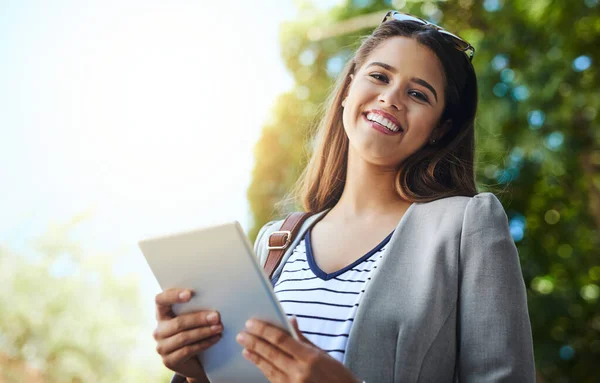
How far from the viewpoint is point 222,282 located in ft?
3.19

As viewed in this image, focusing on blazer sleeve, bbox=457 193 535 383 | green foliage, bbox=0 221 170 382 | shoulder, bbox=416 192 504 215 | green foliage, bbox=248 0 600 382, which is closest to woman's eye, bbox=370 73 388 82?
shoulder, bbox=416 192 504 215

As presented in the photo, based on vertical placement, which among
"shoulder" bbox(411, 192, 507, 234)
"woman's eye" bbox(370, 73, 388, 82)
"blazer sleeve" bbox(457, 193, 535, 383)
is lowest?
"blazer sleeve" bbox(457, 193, 535, 383)

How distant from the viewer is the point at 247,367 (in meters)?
1.04

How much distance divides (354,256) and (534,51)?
11.6 feet

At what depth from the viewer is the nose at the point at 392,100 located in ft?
4.15

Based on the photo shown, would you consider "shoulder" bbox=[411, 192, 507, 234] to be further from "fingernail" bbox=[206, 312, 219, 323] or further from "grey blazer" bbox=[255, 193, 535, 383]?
"fingernail" bbox=[206, 312, 219, 323]

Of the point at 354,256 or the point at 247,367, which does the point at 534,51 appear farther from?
the point at 247,367

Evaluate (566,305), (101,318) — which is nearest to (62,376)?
(101,318)

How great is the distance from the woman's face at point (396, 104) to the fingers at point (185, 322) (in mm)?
508

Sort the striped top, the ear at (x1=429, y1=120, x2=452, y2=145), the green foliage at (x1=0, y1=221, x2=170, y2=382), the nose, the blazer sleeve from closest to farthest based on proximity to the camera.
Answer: the blazer sleeve
the striped top
the nose
the ear at (x1=429, y1=120, x2=452, y2=145)
the green foliage at (x1=0, y1=221, x2=170, y2=382)

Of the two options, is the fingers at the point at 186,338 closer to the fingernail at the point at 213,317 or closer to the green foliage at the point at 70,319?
the fingernail at the point at 213,317

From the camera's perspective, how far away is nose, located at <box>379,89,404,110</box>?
1.26 m

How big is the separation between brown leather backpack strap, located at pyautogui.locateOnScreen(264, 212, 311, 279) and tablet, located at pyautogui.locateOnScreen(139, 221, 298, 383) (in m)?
0.31

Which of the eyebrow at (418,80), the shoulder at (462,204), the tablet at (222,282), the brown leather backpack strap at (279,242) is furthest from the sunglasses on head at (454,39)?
the tablet at (222,282)
